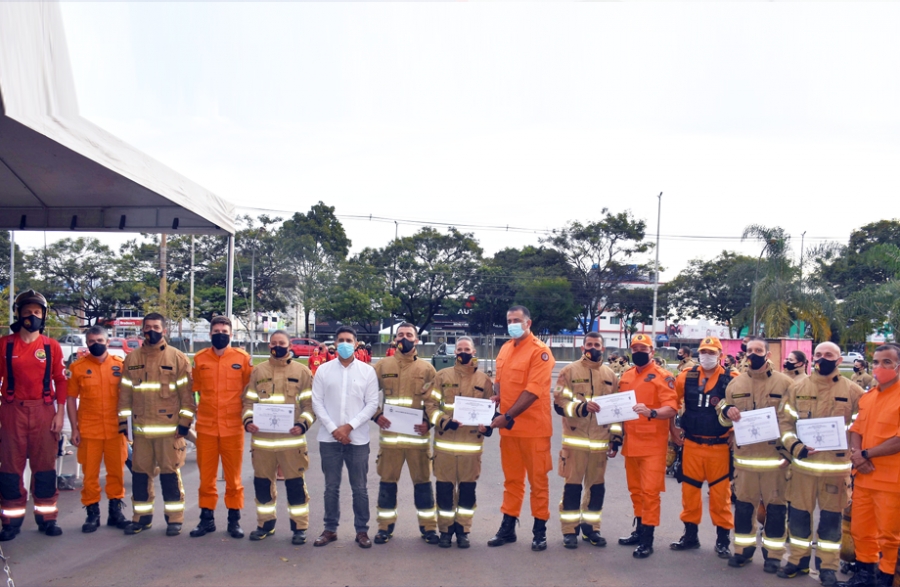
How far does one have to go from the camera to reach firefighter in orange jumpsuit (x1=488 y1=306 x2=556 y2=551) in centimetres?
654

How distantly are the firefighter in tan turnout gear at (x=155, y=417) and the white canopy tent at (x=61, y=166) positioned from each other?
5.23 ft

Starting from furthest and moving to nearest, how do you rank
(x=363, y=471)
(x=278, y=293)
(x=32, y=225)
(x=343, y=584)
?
1. (x=278, y=293)
2. (x=32, y=225)
3. (x=363, y=471)
4. (x=343, y=584)

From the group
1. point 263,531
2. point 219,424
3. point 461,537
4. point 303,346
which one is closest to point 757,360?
point 461,537

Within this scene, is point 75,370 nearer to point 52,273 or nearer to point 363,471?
point 363,471

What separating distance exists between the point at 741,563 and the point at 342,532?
12.4 feet

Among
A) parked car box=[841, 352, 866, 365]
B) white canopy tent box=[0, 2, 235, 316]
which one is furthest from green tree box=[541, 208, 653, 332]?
white canopy tent box=[0, 2, 235, 316]

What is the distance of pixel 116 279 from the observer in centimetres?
3856

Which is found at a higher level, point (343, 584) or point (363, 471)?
point (363, 471)

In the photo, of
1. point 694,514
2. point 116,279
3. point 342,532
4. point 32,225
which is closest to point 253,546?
point 342,532

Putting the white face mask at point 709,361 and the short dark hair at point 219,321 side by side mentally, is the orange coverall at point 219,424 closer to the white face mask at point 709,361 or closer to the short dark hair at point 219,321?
the short dark hair at point 219,321

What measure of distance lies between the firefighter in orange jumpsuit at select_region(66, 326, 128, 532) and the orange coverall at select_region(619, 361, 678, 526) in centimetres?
506

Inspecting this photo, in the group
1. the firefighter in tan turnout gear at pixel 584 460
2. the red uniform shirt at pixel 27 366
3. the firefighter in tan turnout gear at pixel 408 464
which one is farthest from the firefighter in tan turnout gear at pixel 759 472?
the red uniform shirt at pixel 27 366

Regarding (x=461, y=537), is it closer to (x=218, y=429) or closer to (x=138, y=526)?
(x=218, y=429)

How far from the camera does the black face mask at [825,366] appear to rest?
19.6 feet
